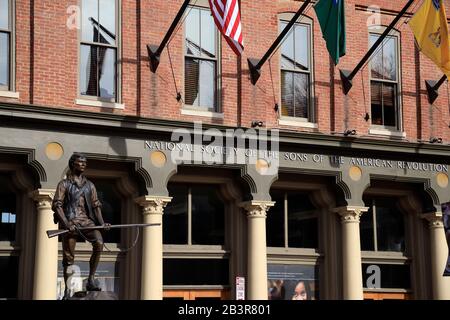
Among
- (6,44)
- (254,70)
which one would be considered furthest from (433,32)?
(6,44)

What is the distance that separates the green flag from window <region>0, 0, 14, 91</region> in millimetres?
7080

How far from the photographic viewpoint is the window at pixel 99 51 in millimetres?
20656

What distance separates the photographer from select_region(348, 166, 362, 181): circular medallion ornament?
23.1 m

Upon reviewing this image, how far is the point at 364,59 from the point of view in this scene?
23.0m

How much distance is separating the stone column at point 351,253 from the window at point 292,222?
0.83 metres

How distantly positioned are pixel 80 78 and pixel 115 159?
6.62 ft

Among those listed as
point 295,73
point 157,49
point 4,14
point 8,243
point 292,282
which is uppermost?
point 4,14

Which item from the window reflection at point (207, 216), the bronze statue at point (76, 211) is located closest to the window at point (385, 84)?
the window reflection at point (207, 216)

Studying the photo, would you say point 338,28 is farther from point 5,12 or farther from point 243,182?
point 5,12

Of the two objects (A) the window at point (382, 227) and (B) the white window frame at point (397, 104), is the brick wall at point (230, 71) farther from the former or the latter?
(A) the window at point (382, 227)

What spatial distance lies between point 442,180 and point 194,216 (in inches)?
286

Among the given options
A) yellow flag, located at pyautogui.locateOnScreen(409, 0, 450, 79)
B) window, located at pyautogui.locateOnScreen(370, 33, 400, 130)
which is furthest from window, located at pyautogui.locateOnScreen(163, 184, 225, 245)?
yellow flag, located at pyautogui.locateOnScreen(409, 0, 450, 79)

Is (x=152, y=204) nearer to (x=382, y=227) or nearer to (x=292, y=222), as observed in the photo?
(x=292, y=222)
